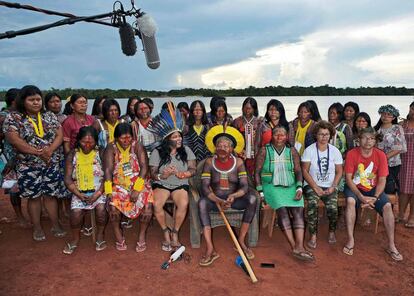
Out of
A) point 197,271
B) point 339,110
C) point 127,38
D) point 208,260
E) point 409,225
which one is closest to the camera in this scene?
point 197,271

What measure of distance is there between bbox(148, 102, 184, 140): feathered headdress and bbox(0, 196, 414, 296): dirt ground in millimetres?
1440

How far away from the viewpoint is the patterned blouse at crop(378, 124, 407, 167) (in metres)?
4.88

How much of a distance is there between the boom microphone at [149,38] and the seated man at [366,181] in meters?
3.08

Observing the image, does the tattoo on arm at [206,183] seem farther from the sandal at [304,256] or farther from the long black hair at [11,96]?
the long black hair at [11,96]

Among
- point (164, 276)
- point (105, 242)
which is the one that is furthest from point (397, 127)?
point (105, 242)

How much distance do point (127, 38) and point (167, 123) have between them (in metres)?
1.58

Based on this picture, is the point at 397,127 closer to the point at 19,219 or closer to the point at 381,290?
the point at 381,290

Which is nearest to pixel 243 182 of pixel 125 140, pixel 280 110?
pixel 280 110

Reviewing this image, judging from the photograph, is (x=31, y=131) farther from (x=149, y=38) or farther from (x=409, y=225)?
(x=409, y=225)

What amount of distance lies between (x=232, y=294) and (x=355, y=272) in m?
1.43

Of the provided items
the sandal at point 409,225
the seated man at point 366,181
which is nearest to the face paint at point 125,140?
the seated man at point 366,181

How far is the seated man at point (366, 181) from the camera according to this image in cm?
438

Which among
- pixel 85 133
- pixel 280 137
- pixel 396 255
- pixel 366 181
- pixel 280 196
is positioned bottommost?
pixel 396 255

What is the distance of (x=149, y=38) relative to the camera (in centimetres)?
528
